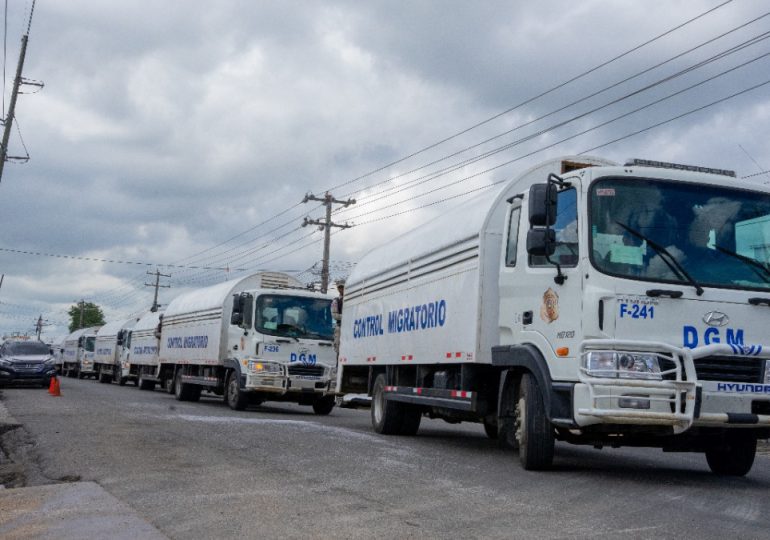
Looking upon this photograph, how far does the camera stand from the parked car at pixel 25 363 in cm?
2878

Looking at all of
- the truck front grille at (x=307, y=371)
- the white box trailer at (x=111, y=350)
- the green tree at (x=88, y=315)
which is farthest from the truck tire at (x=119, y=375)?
the green tree at (x=88, y=315)

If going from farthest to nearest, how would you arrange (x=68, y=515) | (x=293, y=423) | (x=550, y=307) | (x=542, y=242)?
(x=293, y=423) → (x=550, y=307) → (x=542, y=242) → (x=68, y=515)

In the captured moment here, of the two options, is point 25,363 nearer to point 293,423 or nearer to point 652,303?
point 293,423

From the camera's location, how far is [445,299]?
1142 centimetres

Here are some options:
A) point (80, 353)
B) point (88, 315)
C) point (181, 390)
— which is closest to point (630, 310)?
point (181, 390)

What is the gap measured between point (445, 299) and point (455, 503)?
15.2 ft

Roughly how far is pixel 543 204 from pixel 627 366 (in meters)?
1.76

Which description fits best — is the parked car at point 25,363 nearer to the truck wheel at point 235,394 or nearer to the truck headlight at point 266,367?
the truck wheel at point 235,394

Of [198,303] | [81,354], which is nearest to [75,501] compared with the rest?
[198,303]

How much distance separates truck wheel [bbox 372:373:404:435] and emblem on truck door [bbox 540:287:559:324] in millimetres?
5708

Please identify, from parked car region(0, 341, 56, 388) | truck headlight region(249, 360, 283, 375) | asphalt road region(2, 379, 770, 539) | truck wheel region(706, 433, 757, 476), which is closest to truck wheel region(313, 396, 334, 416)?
truck headlight region(249, 360, 283, 375)

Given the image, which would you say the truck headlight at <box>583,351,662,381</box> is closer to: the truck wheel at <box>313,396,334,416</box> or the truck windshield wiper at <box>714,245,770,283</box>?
the truck windshield wiper at <box>714,245,770,283</box>

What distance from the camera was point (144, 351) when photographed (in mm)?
32906

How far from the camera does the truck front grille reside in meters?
19.8
